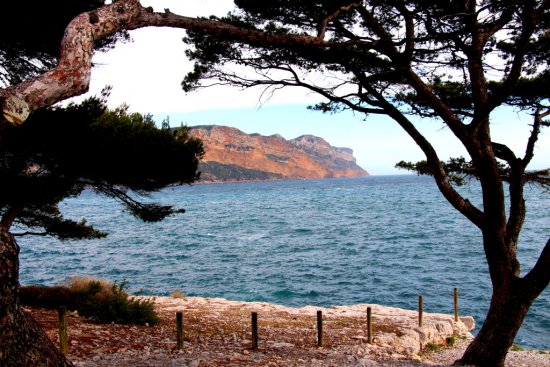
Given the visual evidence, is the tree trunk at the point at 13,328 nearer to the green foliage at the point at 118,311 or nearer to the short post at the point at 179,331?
the short post at the point at 179,331

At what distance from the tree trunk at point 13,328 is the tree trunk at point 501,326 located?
745 cm

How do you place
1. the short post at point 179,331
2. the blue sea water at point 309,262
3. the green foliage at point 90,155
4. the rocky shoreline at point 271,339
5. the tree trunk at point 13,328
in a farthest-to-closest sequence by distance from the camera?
the blue sea water at point 309,262
the green foliage at point 90,155
the short post at point 179,331
the rocky shoreline at point 271,339
the tree trunk at point 13,328

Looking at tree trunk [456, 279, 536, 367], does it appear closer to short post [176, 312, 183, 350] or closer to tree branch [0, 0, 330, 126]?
short post [176, 312, 183, 350]

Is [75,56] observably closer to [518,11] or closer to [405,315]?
[518,11]

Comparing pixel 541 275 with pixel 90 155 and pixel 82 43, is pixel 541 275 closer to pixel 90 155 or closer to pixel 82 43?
pixel 82 43

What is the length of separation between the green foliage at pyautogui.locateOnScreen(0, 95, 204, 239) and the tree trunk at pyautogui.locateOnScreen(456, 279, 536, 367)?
716cm

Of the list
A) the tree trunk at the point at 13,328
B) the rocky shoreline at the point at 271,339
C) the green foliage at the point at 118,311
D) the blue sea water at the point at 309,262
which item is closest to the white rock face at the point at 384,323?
the rocky shoreline at the point at 271,339

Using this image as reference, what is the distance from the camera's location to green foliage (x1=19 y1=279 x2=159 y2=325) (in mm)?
10680

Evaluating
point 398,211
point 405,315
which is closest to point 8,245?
point 405,315

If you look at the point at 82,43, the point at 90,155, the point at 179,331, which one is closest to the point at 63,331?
the point at 179,331

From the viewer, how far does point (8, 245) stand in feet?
11.8

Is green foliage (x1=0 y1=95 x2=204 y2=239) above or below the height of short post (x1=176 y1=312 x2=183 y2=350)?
above

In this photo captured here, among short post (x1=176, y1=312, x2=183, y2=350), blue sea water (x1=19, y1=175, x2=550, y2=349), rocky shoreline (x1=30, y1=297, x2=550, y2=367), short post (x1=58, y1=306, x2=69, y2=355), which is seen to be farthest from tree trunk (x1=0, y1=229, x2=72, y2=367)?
blue sea water (x1=19, y1=175, x2=550, y2=349)

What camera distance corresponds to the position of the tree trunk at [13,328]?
350 centimetres
